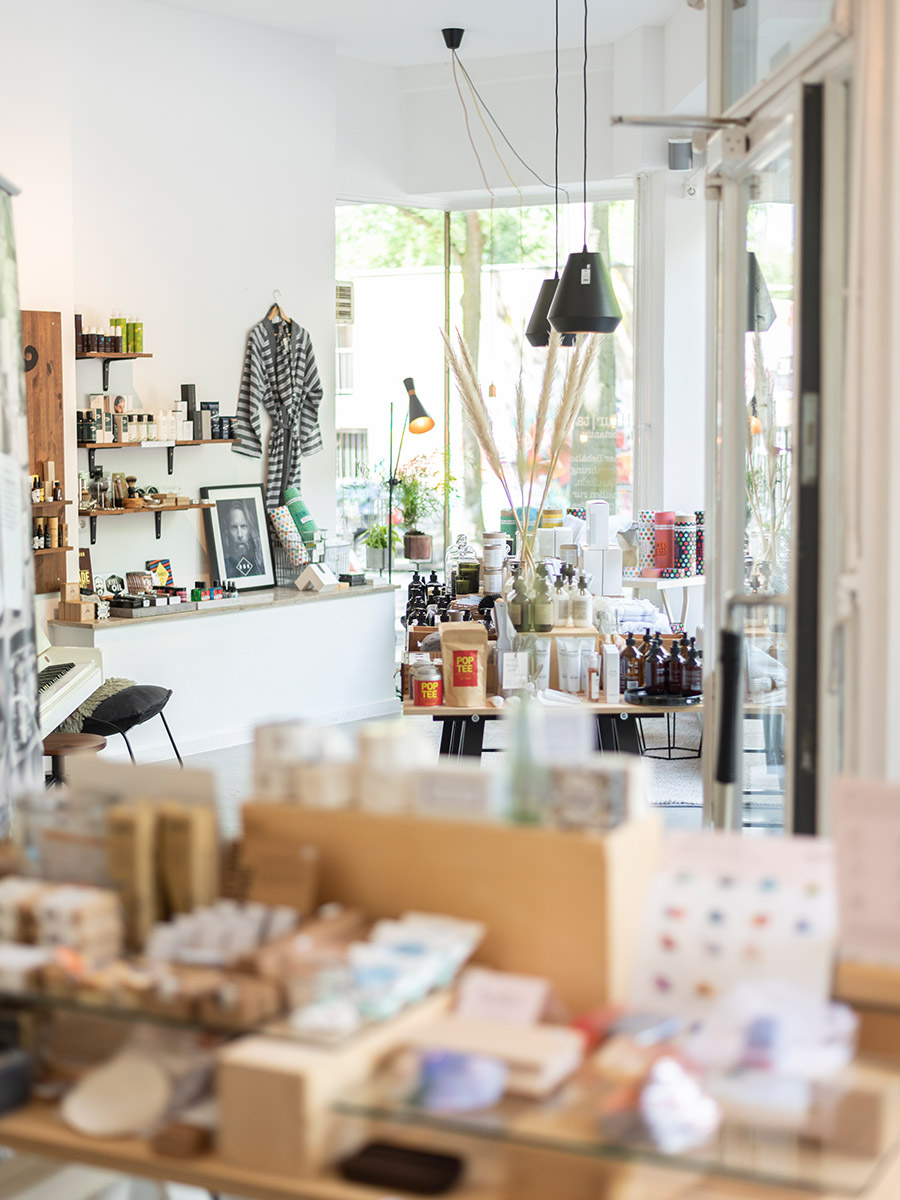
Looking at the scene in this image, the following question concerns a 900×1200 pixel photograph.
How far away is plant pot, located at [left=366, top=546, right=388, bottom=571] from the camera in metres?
9.31

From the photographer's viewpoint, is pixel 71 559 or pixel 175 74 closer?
pixel 71 559

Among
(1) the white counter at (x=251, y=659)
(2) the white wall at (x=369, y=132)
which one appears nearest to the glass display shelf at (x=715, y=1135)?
(1) the white counter at (x=251, y=659)

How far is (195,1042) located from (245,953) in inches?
5.2

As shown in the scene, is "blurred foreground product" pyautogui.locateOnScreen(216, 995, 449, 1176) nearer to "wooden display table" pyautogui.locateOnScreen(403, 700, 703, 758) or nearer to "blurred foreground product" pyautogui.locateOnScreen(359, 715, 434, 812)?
"blurred foreground product" pyautogui.locateOnScreen(359, 715, 434, 812)

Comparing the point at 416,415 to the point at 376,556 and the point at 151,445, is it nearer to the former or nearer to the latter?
the point at 376,556

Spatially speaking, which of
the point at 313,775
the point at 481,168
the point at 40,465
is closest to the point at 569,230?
the point at 481,168

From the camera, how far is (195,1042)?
165cm

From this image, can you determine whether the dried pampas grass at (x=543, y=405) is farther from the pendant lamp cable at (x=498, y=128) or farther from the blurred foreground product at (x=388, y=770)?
the blurred foreground product at (x=388, y=770)

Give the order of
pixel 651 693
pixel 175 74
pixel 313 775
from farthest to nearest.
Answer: pixel 175 74 → pixel 651 693 → pixel 313 775

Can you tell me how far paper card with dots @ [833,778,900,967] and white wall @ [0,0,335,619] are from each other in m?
5.37

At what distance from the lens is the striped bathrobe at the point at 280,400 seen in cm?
776

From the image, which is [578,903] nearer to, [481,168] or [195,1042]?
[195,1042]

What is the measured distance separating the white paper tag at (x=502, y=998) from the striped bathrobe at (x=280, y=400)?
6.27 meters

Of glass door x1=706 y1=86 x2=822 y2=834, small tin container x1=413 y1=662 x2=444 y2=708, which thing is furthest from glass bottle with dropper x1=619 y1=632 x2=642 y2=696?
glass door x1=706 y1=86 x2=822 y2=834
